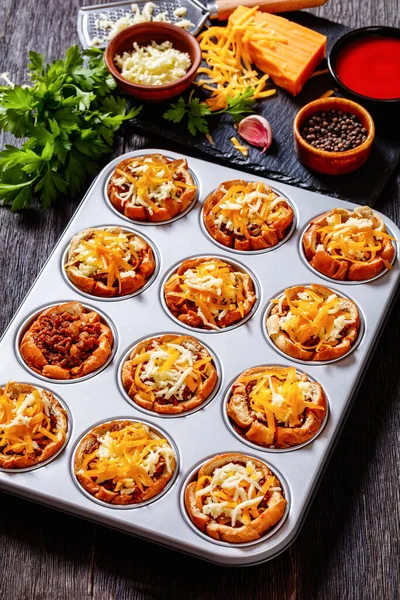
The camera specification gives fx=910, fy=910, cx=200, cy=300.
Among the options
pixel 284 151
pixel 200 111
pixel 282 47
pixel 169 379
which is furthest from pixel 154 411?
pixel 282 47

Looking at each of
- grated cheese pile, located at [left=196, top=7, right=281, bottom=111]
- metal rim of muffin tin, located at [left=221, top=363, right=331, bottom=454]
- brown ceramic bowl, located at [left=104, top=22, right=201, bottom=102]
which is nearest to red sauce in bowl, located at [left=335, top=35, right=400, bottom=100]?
grated cheese pile, located at [left=196, top=7, right=281, bottom=111]

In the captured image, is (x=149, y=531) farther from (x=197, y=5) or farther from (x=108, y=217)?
(x=197, y=5)

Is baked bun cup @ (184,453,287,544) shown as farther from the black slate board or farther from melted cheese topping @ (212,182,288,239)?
the black slate board

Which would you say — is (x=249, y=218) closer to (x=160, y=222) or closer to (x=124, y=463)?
(x=160, y=222)

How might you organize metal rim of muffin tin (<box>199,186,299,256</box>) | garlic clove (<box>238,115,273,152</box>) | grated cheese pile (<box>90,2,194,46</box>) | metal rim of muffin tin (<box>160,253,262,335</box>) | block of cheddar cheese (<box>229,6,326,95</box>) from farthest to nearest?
grated cheese pile (<box>90,2,194,46</box>), block of cheddar cheese (<box>229,6,326,95</box>), garlic clove (<box>238,115,273,152</box>), metal rim of muffin tin (<box>199,186,299,256</box>), metal rim of muffin tin (<box>160,253,262,335</box>)

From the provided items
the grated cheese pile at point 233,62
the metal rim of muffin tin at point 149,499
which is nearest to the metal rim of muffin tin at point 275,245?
the grated cheese pile at point 233,62

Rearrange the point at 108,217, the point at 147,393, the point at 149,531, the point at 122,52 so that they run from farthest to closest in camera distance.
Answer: the point at 122,52
the point at 108,217
the point at 147,393
the point at 149,531

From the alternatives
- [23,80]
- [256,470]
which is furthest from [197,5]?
[256,470]
